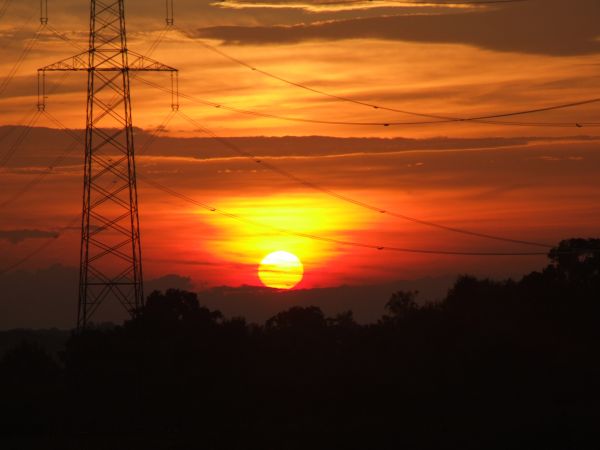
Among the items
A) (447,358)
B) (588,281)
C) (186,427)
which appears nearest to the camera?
(186,427)

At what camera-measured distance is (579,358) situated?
79.2m

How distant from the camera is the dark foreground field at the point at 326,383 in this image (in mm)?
53094

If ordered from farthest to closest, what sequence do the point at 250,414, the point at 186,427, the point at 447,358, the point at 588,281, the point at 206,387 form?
the point at 588,281 → the point at 447,358 → the point at 206,387 → the point at 250,414 → the point at 186,427

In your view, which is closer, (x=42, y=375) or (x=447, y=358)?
(x=447, y=358)

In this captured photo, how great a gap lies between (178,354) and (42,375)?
74.7 feet

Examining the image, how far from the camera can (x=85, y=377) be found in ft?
236

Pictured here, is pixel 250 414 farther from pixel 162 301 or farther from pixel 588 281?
pixel 588 281

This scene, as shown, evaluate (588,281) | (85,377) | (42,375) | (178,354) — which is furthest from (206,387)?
(588,281)

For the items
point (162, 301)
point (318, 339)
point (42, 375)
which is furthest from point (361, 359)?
point (42, 375)

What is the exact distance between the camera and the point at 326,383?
241ft

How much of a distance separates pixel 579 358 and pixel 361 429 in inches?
1132

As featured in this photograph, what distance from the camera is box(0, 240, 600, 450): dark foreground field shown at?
174 feet

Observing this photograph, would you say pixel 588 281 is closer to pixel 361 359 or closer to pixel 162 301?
pixel 361 359

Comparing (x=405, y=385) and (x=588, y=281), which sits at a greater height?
(x=588, y=281)
